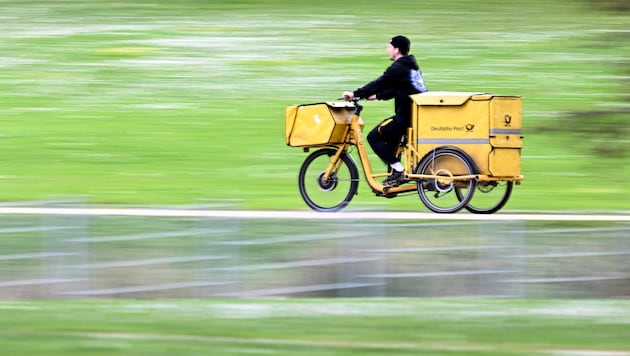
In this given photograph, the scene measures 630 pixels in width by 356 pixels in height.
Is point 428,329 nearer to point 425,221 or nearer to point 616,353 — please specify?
point 616,353

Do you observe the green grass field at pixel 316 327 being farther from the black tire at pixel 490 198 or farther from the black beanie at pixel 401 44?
the black beanie at pixel 401 44

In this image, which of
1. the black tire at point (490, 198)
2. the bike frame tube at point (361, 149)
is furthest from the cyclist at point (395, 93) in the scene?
the black tire at point (490, 198)

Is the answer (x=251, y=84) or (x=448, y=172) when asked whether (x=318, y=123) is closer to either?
(x=448, y=172)

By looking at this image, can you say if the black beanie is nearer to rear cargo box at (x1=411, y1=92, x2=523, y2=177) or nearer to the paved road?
rear cargo box at (x1=411, y1=92, x2=523, y2=177)

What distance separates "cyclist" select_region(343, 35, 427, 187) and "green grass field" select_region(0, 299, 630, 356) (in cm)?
270

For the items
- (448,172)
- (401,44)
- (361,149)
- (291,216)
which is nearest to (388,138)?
(361,149)

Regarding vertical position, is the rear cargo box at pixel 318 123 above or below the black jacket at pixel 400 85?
below

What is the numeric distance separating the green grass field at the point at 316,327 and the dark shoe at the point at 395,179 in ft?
8.79

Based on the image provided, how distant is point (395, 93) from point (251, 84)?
1169 cm

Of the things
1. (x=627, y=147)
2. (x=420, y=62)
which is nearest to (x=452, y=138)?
(x=627, y=147)

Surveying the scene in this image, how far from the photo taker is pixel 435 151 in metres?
12.1

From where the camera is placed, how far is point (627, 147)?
351 inches

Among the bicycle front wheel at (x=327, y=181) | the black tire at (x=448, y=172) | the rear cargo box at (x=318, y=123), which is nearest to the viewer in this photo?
the black tire at (x=448, y=172)

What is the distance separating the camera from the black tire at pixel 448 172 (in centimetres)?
1201
